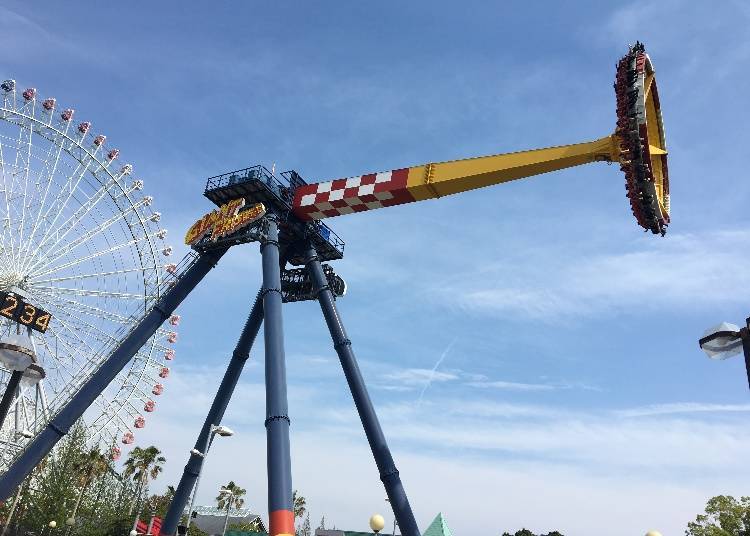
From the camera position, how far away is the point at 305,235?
2962 centimetres

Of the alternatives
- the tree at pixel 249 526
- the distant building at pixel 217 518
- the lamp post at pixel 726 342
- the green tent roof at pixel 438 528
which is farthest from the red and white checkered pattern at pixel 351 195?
the distant building at pixel 217 518

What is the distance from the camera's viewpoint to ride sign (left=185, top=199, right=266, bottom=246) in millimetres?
27656

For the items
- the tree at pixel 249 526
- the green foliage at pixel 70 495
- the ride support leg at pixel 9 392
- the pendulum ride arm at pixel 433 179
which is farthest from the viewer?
the tree at pixel 249 526

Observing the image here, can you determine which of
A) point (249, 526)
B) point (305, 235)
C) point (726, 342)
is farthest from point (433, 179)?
point (249, 526)

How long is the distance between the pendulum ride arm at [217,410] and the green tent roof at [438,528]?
51.2ft

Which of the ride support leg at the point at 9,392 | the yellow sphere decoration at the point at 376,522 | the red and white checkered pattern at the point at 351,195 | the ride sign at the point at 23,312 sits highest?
the red and white checkered pattern at the point at 351,195

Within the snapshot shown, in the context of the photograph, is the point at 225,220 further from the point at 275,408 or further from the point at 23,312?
the point at 23,312

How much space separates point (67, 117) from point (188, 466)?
27345 millimetres

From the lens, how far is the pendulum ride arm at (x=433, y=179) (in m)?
21.7

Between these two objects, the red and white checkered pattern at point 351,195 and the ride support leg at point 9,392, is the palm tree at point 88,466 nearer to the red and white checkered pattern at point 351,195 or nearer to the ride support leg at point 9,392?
the red and white checkered pattern at point 351,195

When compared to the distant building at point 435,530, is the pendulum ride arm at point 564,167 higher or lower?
higher

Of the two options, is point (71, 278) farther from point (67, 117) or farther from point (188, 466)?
point (188, 466)

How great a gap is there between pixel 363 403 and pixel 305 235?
869cm

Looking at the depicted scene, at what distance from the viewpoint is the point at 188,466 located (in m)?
29.2
